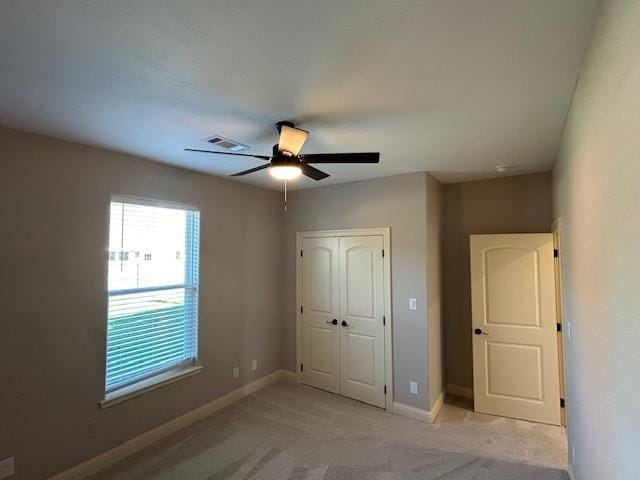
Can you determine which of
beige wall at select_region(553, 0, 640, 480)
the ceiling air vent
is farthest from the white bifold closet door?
beige wall at select_region(553, 0, 640, 480)

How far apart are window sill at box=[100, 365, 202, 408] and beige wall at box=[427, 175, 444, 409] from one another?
2.56 meters

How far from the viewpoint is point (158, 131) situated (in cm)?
241

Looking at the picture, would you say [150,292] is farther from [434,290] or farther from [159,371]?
[434,290]

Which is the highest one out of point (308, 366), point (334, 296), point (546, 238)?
point (546, 238)

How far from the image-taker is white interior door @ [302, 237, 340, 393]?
4.18m

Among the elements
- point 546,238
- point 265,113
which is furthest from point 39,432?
point 546,238

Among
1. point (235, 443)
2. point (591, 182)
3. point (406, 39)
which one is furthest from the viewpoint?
point (235, 443)

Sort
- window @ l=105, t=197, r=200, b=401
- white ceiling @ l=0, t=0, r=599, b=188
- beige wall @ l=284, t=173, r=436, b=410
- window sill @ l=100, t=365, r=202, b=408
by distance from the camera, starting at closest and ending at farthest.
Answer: white ceiling @ l=0, t=0, r=599, b=188, window sill @ l=100, t=365, r=202, b=408, window @ l=105, t=197, r=200, b=401, beige wall @ l=284, t=173, r=436, b=410

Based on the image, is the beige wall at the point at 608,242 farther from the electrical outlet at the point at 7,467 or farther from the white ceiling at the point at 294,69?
the electrical outlet at the point at 7,467

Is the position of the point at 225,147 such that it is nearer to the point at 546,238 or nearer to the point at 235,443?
the point at 235,443

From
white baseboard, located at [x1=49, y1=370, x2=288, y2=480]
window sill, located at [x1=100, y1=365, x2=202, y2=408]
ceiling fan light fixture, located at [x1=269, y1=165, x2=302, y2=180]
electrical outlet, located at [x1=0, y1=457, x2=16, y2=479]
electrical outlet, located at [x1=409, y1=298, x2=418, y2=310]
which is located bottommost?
white baseboard, located at [x1=49, y1=370, x2=288, y2=480]

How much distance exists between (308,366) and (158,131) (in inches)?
133

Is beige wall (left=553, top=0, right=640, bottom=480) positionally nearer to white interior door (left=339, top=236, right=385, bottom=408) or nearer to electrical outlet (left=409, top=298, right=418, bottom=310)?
electrical outlet (left=409, top=298, right=418, bottom=310)

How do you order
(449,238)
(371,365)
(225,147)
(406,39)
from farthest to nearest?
(449,238)
(371,365)
(225,147)
(406,39)
